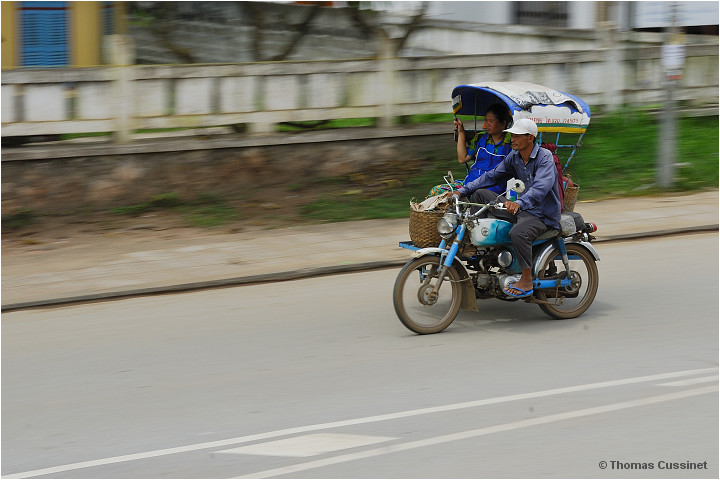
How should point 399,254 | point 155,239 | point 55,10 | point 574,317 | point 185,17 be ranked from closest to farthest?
point 574,317 < point 399,254 < point 155,239 < point 55,10 < point 185,17

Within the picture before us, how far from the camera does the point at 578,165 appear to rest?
47.3 ft

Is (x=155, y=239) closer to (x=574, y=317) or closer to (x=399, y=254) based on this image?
A: (x=399, y=254)

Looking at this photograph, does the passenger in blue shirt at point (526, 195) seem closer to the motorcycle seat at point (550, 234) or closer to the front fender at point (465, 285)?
the motorcycle seat at point (550, 234)

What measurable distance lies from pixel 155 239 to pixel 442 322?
4.88m

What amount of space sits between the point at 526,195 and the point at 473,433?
8.47ft

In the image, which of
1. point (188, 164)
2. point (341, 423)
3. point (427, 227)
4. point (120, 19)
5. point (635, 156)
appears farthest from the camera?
point (120, 19)

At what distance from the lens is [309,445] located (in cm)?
536

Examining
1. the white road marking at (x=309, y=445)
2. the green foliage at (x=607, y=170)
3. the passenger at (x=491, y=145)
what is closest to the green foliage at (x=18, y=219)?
the green foliage at (x=607, y=170)

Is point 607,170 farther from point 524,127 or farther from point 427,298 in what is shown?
point 427,298

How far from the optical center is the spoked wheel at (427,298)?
7.50 meters

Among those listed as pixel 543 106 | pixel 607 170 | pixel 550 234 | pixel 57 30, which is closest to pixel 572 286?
pixel 550 234

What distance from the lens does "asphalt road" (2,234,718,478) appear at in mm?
5145

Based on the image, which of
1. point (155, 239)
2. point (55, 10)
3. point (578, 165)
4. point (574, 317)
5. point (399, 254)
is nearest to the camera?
point (574, 317)

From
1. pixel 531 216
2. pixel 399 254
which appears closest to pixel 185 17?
pixel 399 254
